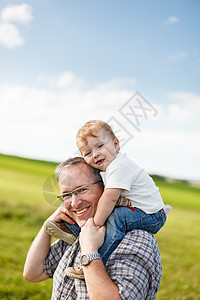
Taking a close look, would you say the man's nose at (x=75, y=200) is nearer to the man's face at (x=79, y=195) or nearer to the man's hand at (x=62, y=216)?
the man's face at (x=79, y=195)

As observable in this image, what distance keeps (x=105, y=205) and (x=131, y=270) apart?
0.45 m

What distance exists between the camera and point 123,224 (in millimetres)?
2309

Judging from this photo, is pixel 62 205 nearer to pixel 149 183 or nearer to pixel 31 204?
pixel 149 183

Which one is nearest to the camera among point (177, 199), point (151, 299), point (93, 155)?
point (151, 299)

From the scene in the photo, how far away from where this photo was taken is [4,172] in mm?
12703

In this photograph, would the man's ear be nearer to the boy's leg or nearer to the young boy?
the young boy

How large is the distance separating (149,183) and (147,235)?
41cm

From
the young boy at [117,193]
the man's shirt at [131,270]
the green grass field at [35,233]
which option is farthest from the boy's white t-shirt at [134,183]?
the green grass field at [35,233]

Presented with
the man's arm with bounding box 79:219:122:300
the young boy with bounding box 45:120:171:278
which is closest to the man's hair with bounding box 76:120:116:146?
the young boy with bounding box 45:120:171:278

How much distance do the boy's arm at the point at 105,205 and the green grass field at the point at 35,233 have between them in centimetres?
52

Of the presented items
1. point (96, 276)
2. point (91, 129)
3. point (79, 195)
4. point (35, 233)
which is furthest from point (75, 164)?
point (35, 233)

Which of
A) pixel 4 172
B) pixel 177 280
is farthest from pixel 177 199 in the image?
pixel 177 280

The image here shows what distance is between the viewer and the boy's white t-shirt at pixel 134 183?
2.45 m

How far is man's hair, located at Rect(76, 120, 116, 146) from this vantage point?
9.00ft
